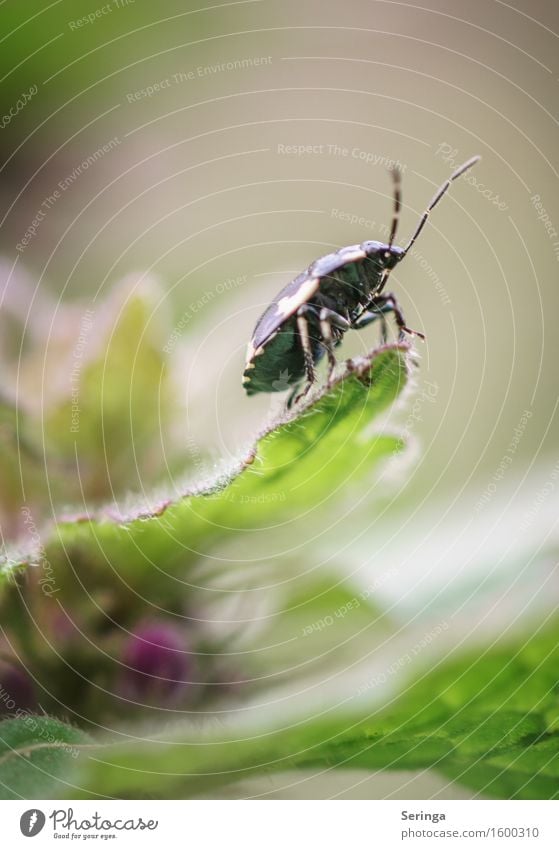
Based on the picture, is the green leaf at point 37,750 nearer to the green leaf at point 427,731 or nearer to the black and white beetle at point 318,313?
the green leaf at point 427,731

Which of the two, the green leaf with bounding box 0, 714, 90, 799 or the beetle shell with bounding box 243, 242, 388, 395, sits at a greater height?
the beetle shell with bounding box 243, 242, 388, 395

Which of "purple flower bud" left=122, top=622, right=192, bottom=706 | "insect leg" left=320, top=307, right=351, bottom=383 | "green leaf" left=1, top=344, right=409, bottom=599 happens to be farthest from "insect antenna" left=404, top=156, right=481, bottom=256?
"purple flower bud" left=122, top=622, right=192, bottom=706

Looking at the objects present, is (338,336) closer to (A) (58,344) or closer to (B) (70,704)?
(A) (58,344)

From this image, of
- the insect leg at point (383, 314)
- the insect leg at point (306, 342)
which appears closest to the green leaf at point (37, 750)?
the insect leg at point (306, 342)

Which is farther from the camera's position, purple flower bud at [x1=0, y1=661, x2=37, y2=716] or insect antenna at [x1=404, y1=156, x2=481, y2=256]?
insect antenna at [x1=404, y1=156, x2=481, y2=256]

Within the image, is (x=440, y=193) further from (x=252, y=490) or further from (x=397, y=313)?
(x=252, y=490)

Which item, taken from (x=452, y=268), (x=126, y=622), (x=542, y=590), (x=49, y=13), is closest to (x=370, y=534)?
(x=542, y=590)

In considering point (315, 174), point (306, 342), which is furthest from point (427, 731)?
point (315, 174)

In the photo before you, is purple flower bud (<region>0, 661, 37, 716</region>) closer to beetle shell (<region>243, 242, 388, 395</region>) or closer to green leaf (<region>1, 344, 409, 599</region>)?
green leaf (<region>1, 344, 409, 599</region>)
